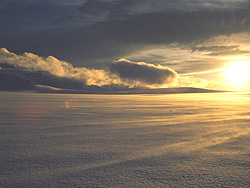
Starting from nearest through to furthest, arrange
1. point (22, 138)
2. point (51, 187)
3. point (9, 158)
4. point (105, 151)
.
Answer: point (51, 187)
point (9, 158)
point (105, 151)
point (22, 138)

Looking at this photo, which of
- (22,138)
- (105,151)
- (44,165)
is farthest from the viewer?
(22,138)

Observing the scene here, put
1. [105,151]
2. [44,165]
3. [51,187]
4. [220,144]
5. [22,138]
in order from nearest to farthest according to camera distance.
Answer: [51,187], [44,165], [105,151], [220,144], [22,138]

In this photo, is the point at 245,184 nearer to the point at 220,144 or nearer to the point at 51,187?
the point at 220,144

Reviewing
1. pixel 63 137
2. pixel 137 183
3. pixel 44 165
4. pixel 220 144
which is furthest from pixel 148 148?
pixel 63 137

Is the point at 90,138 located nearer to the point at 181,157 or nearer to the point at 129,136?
the point at 129,136

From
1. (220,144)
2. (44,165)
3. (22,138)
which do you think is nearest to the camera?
(44,165)

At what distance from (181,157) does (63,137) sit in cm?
237

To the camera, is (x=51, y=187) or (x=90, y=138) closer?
(x=51, y=187)

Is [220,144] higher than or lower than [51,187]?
higher

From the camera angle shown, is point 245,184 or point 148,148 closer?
point 245,184

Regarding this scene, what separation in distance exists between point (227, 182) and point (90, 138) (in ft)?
8.07

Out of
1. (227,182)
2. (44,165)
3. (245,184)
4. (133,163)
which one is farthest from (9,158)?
(245,184)

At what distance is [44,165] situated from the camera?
7.52ft

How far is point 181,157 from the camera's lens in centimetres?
256
